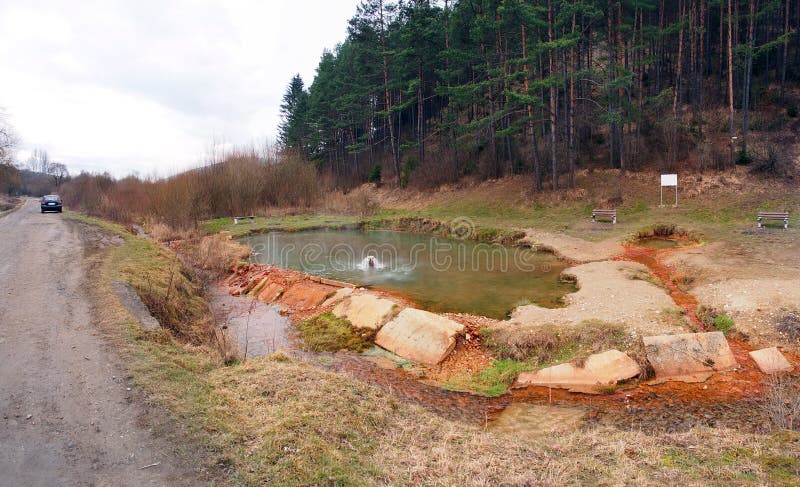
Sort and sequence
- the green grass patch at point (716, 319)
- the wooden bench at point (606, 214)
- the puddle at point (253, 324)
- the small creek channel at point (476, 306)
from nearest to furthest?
the small creek channel at point (476, 306) → the green grass patch at point (716, 319) → the puddle at point (253, 324) → the wooden bench at point (606, 214)

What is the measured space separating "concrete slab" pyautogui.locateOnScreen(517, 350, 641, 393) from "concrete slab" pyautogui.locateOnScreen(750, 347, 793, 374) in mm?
1791

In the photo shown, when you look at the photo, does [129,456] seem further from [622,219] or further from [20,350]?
[622,219]

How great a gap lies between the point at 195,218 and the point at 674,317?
2387 cm

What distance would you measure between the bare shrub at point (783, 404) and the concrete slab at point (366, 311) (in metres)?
5.83

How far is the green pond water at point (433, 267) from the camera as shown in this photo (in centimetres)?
1069

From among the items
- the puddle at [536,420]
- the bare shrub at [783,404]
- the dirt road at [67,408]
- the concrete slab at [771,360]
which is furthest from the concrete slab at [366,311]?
the concrete slab at [771,360]

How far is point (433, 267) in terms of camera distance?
14.5 m

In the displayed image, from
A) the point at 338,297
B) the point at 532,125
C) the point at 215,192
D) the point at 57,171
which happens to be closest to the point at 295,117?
the point at 215,192

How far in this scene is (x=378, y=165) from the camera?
40469 mm

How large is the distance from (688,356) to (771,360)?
1145mm

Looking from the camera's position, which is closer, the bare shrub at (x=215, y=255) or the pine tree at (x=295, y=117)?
the bare shrub at (x=215, y=255)

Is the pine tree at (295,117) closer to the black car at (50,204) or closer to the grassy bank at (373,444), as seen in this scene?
the black car at (50,204)

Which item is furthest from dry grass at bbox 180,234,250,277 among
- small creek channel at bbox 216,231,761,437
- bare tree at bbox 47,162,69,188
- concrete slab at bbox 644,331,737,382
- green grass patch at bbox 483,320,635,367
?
bare tree at bbox 47,162,69,188

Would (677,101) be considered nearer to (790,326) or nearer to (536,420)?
(790,326)
